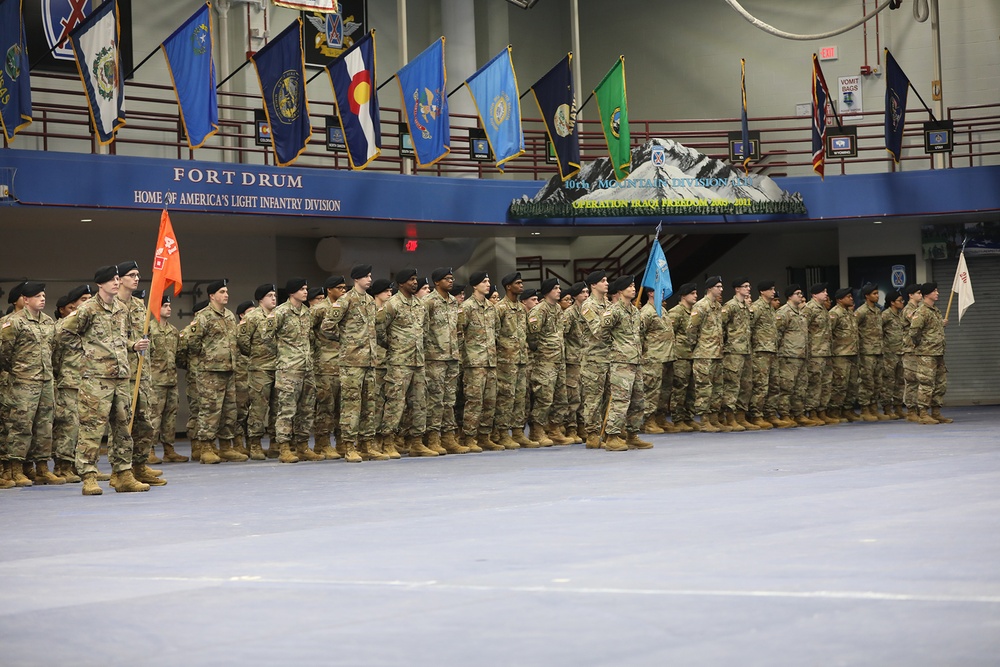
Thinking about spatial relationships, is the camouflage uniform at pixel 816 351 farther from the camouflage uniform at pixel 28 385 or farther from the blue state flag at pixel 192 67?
the camouflage uniform at pixel 28 385

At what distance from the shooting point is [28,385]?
39.9 ft

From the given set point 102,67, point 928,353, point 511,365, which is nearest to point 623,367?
point 511,365

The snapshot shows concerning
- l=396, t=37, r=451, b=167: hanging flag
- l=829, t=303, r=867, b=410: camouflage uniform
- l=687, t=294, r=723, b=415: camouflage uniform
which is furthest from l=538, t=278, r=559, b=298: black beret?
l=829, t=303, r=867, b=410: camouflage uniform

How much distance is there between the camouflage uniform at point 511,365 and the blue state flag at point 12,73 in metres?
5.79

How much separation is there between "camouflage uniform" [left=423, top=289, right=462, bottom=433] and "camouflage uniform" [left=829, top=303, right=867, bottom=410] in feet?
22.2

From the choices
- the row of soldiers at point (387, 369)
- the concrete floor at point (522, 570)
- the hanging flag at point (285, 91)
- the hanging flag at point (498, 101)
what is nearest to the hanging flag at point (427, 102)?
the hanging flag at point (498, 101)

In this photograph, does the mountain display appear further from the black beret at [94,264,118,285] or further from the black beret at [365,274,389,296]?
the black beret at [94,264,118,285]

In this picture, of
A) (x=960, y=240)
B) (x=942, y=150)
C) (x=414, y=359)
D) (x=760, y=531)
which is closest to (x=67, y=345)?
(x=414, y=359)

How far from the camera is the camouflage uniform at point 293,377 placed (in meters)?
14.1

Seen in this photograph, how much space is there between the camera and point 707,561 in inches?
245

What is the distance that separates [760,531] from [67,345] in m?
7.02

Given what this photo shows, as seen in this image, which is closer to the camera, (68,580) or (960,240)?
(68,580)

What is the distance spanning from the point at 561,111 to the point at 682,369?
4.51 m

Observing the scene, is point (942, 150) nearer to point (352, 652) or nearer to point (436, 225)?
point (436, 225)
